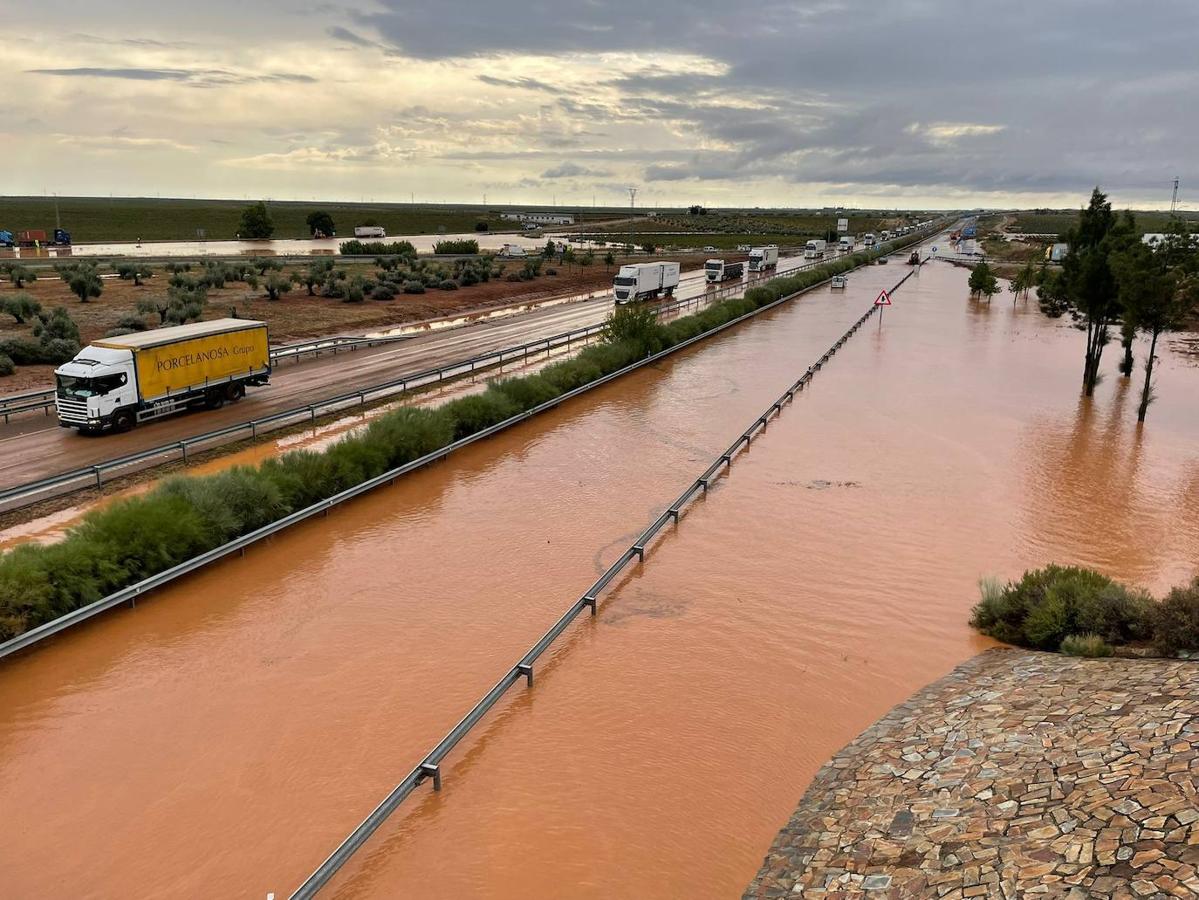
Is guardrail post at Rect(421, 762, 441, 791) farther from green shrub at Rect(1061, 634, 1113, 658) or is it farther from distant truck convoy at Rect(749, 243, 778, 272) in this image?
distant truck convoy at Rect(749, 243, 778, 272)

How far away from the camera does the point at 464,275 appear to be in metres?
73.4

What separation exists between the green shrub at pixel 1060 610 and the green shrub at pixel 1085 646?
360mm

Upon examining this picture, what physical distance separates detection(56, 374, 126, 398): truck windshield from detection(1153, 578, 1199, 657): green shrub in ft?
92.5

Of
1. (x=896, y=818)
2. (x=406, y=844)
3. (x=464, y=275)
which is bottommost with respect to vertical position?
(x=406, y=844)

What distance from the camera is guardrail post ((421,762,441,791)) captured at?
10375 mm

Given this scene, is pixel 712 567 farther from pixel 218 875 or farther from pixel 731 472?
pixel 218 875

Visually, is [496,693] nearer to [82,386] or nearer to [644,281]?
[82,386]

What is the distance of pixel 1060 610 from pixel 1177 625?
189 cm

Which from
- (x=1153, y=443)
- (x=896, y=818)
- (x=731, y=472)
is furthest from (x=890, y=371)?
(x=896, y=818)

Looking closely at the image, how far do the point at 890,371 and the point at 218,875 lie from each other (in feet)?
126

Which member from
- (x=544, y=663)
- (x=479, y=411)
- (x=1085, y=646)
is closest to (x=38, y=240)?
(x=479, y=411)

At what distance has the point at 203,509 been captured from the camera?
1748 centimetres

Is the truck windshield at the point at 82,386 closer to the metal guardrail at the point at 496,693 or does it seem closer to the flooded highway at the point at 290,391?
the flooded highway at the point at 290,391

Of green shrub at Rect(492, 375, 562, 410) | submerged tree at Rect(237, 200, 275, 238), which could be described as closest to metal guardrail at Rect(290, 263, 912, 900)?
green shrub at Rect(492, 375, 562, 410)
